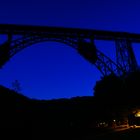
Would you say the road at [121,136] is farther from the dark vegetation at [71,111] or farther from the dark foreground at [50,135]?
the dark vegetation at [71,111]

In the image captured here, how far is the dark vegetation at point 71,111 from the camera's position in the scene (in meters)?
15.9

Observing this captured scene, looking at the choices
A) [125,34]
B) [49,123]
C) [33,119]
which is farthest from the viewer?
[125,34]

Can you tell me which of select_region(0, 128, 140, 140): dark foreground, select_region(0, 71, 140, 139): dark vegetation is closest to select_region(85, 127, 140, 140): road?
select_region(0, 128, 140, 140): dark foreground

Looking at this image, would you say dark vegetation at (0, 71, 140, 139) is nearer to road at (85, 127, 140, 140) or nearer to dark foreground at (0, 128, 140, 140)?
dark foreground at (0, 128, 140, 140)

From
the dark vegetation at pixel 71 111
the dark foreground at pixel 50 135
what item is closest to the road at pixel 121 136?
the dark foreground at pixel 50 135

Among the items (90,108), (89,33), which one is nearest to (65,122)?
(90,108)

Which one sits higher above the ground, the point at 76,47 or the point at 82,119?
the point at 76,47

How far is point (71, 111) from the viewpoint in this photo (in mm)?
25969

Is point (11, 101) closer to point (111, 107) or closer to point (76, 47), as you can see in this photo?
point (76, 47)

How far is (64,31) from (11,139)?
1320 centimetres

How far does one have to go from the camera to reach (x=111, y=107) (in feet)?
99.3

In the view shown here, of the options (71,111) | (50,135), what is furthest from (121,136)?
(71,111)

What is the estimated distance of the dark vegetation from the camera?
15.9 metres

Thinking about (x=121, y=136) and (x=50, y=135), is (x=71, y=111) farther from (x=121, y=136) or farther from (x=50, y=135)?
(x=121, y=136)
